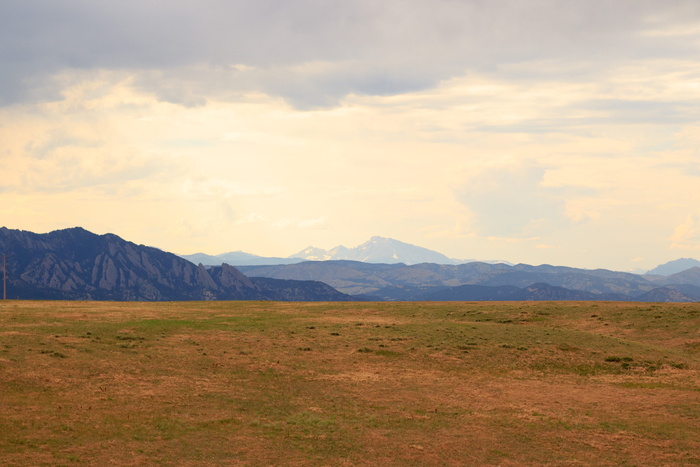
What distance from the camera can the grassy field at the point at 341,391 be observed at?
29.4m

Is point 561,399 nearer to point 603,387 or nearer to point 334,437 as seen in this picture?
point 603,387

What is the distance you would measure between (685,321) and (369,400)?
51566mm

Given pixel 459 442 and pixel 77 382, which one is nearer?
pixel 459 442

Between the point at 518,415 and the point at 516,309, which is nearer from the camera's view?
the point at 518,415

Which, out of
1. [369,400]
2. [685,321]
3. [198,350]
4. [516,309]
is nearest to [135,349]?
[198,350]

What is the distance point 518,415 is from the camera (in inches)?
1443

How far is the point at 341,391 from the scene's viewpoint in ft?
136

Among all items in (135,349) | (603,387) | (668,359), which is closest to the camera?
(603,387)

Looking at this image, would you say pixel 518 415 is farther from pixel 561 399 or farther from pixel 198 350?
pixel 198 350

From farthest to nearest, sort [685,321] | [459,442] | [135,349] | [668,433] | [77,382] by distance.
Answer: [685,321] → [135,349] → [77,382] → [668,433] → [459,442]

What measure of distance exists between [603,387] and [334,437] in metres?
25.5

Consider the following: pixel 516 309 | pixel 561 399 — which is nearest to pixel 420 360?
pixel 561 399

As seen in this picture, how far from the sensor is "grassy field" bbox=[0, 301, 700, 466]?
96.4ft

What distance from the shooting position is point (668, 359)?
54719 mm
